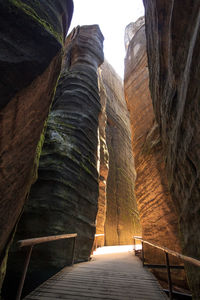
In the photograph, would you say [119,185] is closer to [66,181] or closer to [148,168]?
[148,168]

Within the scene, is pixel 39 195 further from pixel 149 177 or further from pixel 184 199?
pixel 149 177

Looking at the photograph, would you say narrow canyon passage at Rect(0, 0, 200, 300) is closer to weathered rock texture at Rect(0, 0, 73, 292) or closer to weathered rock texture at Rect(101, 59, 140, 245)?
weathered rock texture at Rect(0, 0, 73, 292)

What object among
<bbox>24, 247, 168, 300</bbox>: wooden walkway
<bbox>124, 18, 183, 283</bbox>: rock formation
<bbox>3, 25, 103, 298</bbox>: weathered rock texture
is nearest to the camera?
<bbox>24, 247, 168, 300</bbox>: wooden walkway

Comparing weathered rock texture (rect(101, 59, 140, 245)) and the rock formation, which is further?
weathered rock texture (rect(101, 59, 140, 245))

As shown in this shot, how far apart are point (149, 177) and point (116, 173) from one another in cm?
964

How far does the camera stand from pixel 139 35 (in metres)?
15.0

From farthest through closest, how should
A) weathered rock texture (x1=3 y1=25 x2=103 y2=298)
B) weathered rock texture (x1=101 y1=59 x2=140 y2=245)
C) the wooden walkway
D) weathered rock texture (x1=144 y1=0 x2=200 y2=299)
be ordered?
weathered rock texture (x1=101 y1=59 x2=140 y2=245) < weathered rock texture (x1=3 y1=25 x2=103 y2=298) < the wooden walkway < weathered rock texture (x1=144 y1=0 x2=200 y2=299)

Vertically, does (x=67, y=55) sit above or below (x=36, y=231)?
above

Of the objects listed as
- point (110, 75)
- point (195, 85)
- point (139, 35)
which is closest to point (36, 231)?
point (195, 85)

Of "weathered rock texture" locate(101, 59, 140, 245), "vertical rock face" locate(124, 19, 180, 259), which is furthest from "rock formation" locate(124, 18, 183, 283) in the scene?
"weathered rock texture" locate(101, 59, 140, 245)

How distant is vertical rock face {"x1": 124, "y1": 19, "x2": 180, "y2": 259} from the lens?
22.5 ft

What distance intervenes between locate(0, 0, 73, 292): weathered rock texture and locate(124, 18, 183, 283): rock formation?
592 cm

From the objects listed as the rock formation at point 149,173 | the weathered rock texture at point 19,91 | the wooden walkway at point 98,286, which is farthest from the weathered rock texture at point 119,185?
the weathered rock texture at point 19,91

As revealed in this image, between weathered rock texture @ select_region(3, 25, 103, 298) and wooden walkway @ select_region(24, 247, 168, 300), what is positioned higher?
weathered rock texture @ select_region(3, 25, 103, 298)
